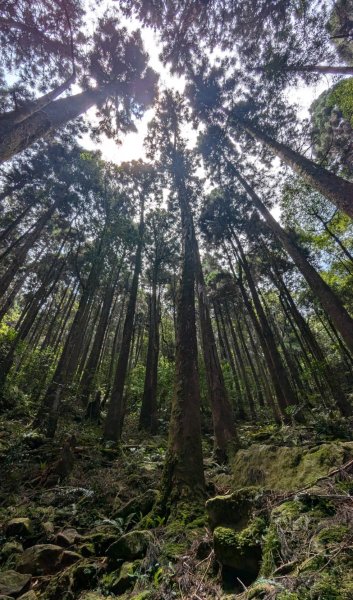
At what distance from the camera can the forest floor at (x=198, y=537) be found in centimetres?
181

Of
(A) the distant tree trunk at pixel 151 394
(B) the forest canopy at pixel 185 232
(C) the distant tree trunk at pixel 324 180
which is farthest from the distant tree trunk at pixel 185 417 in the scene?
Result: (A) the distant tree trunk at pixel 151 394

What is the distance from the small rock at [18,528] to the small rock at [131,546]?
1724 millimetres

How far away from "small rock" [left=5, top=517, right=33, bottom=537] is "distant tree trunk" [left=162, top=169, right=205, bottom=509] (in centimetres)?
210

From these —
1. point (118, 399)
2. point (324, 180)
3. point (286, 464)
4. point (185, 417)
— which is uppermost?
point (324, 180)

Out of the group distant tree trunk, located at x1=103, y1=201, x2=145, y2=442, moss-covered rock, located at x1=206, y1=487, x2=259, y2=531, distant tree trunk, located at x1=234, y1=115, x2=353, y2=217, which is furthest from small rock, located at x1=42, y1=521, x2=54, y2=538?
distant tree trunk, located at x1=234, y1=115, x2=353, y2=217

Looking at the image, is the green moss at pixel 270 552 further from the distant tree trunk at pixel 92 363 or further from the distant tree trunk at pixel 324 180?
the distant tree trunk at pixel 92 363

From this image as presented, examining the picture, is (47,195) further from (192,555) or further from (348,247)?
(348,247)

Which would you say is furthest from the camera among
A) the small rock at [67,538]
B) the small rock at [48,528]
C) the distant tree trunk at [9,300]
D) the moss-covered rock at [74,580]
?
the distant tree trunk at [9,300]

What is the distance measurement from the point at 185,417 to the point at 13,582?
9.83 ft

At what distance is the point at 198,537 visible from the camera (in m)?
3.08

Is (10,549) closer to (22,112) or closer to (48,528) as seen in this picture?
(48,528)

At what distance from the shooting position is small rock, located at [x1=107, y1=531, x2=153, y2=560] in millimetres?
3118

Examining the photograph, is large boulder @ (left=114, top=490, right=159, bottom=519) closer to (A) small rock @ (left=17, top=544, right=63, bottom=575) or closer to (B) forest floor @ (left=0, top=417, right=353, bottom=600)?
(B) forest floor @ (left=0, top=417, right=353, bottom=600)

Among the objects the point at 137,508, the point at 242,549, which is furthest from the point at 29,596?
the point at 242,549
